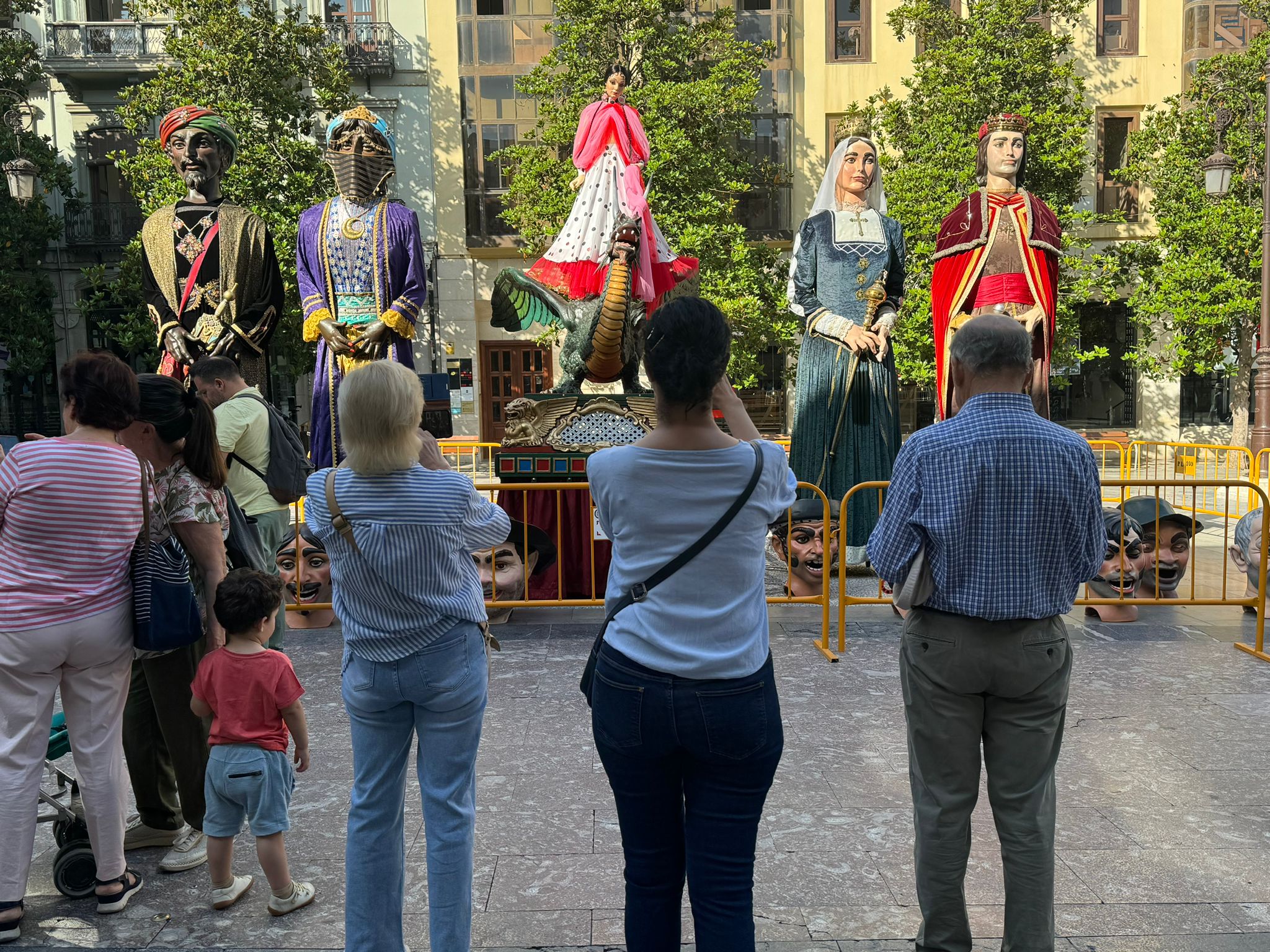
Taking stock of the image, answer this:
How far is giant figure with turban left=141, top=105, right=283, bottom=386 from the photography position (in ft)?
23.3

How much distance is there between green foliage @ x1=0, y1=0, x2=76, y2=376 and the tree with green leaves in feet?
68.4

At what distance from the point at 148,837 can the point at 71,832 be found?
13.9 inches

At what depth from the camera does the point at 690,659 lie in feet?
8.06

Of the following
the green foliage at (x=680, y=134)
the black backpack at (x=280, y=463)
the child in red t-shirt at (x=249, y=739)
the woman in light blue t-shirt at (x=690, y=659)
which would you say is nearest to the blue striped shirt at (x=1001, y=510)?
the woman in light blue t-shirt at (x=690, y=659)

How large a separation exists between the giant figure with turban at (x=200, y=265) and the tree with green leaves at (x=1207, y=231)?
56.7 feet

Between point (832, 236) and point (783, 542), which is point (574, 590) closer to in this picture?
point (783, 542)

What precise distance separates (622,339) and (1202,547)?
6.75 meters

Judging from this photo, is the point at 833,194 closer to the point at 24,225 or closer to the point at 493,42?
the point at 493,42

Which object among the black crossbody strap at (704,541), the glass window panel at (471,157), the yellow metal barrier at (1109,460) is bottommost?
the yellow metal barrier at (1109,460)

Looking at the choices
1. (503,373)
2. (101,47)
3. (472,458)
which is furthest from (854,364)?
(101,47)

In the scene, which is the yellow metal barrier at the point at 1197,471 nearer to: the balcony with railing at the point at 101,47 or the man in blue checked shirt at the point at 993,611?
the man in blue checked shirt at the point at 993,611

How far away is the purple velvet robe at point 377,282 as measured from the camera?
7.30 m

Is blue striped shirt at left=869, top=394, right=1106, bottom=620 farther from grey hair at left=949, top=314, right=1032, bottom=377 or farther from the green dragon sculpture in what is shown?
the green dragon sculpture

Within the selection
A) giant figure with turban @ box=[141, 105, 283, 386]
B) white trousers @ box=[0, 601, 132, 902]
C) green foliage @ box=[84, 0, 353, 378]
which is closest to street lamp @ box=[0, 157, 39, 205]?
green foliage @ box=[84, 0, 353, 378]
